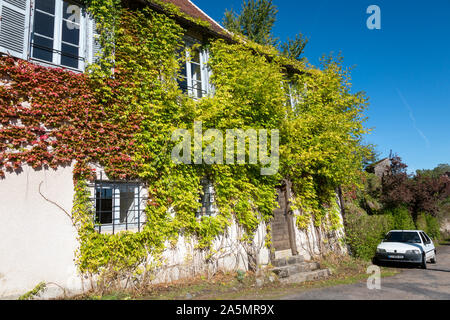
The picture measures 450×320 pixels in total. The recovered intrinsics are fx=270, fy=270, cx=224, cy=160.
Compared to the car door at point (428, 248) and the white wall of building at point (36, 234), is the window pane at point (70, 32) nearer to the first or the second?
the white wall of building at point (36, 234)

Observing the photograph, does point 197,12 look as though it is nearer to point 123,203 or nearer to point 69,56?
point 69,56

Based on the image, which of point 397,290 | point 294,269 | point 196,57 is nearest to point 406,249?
point 397,290

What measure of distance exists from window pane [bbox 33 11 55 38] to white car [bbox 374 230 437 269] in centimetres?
1279

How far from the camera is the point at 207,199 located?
776 cm

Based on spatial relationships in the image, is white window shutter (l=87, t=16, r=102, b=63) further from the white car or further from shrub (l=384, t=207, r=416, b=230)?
shrub (l=384, t=207, r=416, b=230)

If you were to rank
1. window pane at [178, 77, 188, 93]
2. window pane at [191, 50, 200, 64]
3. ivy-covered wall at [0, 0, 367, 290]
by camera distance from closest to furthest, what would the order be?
ivy-covered wall at [0, 0, 367, 290]
window pane at [178, 77, 188, 93]
window pane at [191, 50, 200, 64]

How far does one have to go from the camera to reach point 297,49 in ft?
64.0

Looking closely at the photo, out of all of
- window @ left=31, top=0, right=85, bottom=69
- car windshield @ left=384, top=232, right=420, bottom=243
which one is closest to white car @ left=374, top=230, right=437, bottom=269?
car windshield @ left=384, top=232, right=420, bottom=243

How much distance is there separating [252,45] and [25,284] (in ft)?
30.0

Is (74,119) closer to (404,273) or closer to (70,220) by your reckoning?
(70,220)

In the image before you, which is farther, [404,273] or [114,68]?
[404,273]

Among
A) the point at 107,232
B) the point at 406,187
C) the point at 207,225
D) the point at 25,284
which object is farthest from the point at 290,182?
the point at 406,187

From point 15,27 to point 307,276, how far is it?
9198 millimetres

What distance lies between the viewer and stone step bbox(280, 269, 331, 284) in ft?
23.6
